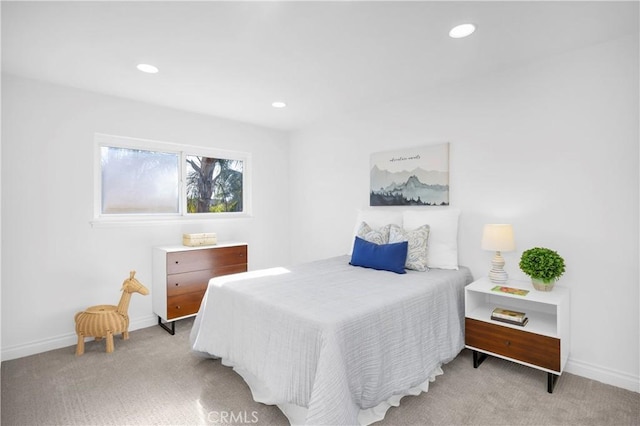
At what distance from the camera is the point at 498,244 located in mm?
2561

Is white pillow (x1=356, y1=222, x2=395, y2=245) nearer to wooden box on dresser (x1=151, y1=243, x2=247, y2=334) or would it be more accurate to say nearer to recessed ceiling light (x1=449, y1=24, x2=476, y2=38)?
wooden box on dresser (x1=151, y1=243, x2=247, y2=334)

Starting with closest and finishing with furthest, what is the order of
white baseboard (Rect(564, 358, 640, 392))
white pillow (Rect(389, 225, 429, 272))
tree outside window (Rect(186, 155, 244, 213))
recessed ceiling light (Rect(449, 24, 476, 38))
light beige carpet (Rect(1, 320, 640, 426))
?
light beige carpet (Rect(1, 320, 640, 426))
recessed ceiling light (Rect(449, 24, 476, 38))
white baseboard (Rect(564, 358, 640, 392))
white pillow (Rect(389, 225, 429, 272))
tree outside window (Rect(186, 155, 244, 213))

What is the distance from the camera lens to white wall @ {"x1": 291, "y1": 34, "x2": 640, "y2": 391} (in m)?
2.28

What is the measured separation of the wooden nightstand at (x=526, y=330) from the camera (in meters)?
2.20

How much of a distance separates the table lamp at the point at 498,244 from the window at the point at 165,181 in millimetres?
3057

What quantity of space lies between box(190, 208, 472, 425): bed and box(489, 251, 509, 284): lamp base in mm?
248

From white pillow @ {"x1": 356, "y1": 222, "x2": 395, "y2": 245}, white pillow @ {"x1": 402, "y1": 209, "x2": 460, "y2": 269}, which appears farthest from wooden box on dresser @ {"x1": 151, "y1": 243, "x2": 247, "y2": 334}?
white pillow @ {"x1": 402, "y1": 209, "x2": 460, "y2": 269}

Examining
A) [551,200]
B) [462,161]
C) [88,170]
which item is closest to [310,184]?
[462,161]

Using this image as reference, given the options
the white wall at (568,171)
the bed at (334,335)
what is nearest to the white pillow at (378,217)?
the white wall at (568,171)

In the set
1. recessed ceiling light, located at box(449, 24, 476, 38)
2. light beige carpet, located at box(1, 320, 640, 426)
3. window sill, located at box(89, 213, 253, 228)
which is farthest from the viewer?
window sill, located at box(89, 213, 253, 228)

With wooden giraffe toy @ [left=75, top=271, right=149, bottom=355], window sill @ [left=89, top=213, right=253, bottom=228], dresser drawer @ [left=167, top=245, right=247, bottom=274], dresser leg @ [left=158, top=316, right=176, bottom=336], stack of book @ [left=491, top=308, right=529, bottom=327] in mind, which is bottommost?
dresser leg @ [left=158, top=316, right=176, bottom=336]

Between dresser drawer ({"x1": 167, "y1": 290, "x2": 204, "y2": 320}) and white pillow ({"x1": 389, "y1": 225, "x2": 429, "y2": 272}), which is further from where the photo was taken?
dresser drawer ({"x1": 167, "y1": 290, "x2": 204, "y2": 320})

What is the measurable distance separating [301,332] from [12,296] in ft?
8.89

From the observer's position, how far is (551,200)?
8.41ft
